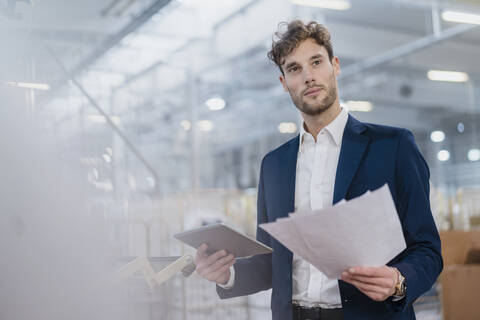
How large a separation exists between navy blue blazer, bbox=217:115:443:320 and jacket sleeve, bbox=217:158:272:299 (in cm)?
1

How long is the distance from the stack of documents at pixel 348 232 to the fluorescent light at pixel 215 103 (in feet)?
35.9

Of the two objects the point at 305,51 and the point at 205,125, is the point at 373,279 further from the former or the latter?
the point at 205,125

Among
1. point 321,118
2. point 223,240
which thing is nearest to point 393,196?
point 321,118

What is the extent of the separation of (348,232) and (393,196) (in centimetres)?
35

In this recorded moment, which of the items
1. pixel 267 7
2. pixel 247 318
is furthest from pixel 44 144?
pixel 267 7

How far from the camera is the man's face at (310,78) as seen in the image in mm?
1421

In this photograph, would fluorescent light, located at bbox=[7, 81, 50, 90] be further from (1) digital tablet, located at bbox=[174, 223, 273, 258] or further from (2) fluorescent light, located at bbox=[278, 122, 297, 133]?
(2) fluorescent light, located at bbox=[278, 122, 297, 133]

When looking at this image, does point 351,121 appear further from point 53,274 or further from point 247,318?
point 247,318

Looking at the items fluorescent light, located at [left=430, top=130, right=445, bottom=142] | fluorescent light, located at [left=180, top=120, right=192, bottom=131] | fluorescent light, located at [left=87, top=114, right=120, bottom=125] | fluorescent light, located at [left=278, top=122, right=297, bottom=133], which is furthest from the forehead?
fluorescent light, located at [left=430, top=130, right=445, bottom=142]

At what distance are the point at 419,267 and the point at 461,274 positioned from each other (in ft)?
10.7

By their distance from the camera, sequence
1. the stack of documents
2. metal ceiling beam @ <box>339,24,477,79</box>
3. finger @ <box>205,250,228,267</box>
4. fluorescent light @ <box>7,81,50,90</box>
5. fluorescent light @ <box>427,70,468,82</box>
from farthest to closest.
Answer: fluorescent light @ <box>427,70,468,82</box> < metal ceiling beam @ <box>339,24,477,79</box> < finger @ <box>205,250,228,267</box> < fluorescent light @ <box>7,81,50,90</box> < the stack of documents

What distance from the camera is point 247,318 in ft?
14.5

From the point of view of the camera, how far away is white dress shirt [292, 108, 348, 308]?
1356 millimetres

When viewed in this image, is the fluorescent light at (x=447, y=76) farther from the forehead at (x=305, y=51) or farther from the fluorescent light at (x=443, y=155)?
the forehead at (x=305, y=51)
